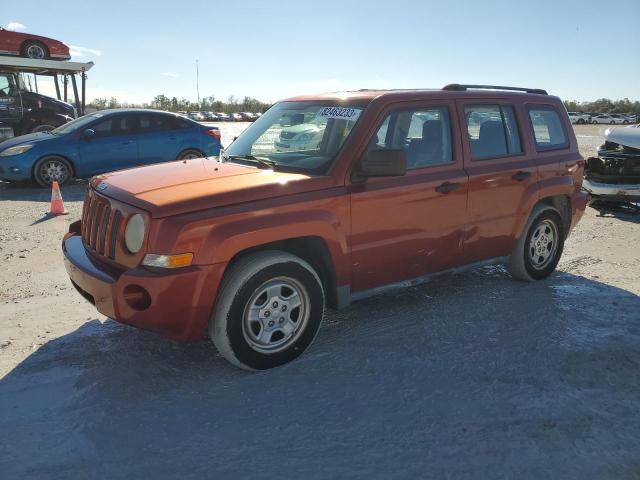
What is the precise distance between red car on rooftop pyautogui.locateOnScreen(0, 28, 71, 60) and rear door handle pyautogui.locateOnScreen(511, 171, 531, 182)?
16.0 m

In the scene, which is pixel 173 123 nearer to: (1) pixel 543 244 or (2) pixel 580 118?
(1) pixel 543 244

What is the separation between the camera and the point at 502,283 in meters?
5.26

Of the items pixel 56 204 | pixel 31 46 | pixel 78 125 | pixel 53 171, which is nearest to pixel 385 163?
pixel 56 204

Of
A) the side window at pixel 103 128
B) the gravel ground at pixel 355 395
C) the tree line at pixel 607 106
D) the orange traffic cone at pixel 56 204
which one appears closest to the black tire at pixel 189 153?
the side window at pixel 103 128

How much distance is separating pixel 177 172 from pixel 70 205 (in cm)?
559

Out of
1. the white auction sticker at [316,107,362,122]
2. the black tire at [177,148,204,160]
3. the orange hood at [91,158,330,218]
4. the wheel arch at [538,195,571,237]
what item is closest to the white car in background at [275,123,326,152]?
the white auction sticker at [316,107,362,122]

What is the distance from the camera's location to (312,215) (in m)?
3.50

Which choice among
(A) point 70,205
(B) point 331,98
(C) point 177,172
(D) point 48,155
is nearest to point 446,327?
(B) point 331,98

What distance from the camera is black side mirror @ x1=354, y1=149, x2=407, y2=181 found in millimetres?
3543

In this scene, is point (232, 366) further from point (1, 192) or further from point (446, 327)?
point (1, 192)

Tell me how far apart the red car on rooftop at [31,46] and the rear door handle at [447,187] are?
1596 centimetres

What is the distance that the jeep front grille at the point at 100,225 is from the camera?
339 cm

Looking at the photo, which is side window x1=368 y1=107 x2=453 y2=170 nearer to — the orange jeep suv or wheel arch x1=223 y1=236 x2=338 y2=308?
the orange jeep suv

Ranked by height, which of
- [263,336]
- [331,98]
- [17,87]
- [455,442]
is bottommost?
[455,442]
